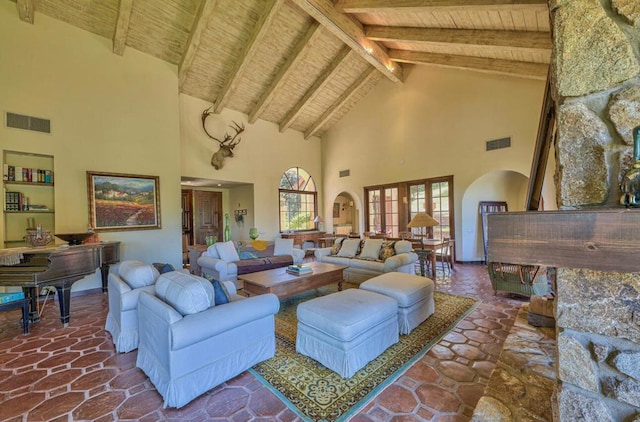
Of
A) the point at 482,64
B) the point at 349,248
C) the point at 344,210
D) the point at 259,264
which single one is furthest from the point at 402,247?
the point at 344,210

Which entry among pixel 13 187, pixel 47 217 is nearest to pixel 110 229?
pixel 47 217

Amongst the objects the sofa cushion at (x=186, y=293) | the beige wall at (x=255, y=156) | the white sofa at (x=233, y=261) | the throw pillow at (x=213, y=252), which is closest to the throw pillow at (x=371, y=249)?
the white sofa at (x=233, y=261)

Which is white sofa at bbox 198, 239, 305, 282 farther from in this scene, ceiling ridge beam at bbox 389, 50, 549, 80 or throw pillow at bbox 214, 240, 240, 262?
ceiling ridge beam at bbox 389, 50, 549, 80

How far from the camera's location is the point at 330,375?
7.43 ft

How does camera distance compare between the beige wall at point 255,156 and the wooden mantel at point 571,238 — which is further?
the beige wall at point 255,156

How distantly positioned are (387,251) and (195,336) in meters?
3.68

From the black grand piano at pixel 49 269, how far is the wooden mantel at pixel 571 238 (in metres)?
4.39

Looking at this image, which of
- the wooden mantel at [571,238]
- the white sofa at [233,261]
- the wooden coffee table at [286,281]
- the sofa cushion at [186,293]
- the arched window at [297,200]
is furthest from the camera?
the arched window at [297,200]

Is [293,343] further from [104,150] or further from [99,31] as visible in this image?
[99,31]

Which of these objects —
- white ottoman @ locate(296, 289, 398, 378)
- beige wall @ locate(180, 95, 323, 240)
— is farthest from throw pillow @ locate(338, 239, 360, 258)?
beige wall @ locate(180, 95, 323, 240)

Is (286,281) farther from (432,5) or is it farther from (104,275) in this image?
(432,5)

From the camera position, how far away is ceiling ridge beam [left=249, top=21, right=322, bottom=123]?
5496 millimetres

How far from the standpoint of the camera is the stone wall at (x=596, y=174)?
0.91 m

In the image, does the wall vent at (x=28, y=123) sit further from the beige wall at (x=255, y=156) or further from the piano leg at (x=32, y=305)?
the piano leg at (x=32, y=305)
